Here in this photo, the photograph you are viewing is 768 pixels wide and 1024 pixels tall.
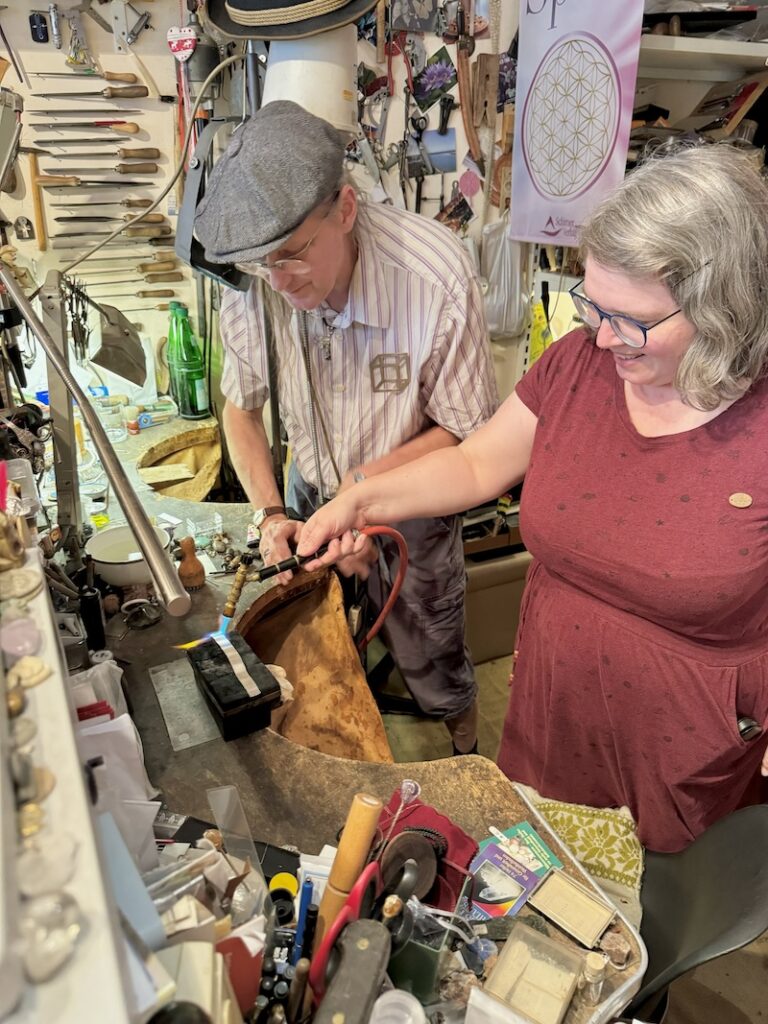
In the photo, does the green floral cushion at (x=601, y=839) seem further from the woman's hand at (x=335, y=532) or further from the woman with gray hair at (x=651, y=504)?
the woman's hand at (x=335, y=532)

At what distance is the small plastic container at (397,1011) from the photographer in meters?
0.64

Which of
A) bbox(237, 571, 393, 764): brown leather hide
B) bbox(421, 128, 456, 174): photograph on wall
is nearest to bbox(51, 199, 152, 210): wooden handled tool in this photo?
bbox(421, 128, 456, 174): photograph on wall

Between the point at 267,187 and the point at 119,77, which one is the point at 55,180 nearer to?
the point at 119,77

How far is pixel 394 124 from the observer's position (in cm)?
278

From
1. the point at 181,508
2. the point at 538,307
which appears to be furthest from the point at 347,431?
the point at 538,307

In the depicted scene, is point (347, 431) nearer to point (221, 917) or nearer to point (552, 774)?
point (552, 774)

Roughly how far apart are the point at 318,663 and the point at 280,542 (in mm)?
318

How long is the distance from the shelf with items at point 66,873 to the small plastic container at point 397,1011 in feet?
1.13

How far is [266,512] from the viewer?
5.81 ft

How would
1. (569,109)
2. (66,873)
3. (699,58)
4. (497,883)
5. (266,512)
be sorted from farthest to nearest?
(569,109) < (699,58) < (266,512) < (497,883) < (66,873)

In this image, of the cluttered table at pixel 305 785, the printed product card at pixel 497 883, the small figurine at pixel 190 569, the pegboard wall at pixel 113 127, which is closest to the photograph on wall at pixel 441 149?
the pegboard wall at pixel 113 127

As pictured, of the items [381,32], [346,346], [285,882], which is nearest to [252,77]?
[381,32]

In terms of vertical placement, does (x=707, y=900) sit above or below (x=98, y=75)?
below

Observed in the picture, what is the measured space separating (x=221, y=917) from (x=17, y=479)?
655 mm
